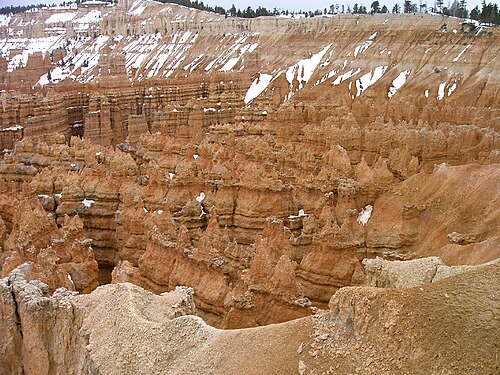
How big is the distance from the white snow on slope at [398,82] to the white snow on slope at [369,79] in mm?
2286

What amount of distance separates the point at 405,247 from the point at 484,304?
10882mm

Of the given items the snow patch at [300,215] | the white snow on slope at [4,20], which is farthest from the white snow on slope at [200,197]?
the white snow on slope at [4,20]

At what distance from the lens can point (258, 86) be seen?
61500 mm

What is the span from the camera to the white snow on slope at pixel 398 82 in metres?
51.0

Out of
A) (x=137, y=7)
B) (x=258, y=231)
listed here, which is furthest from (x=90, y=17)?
(x=258, y=231)

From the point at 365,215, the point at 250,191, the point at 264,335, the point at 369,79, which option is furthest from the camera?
the point at 369,79

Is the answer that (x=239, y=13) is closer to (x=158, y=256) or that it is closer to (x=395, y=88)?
(x=395, y=88)

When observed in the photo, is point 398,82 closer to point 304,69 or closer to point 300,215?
point 304,69

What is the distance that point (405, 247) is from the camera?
1719 cm

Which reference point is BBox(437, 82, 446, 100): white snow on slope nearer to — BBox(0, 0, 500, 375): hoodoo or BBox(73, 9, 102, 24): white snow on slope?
BBox(0, 0, 500, 375): hoodoo

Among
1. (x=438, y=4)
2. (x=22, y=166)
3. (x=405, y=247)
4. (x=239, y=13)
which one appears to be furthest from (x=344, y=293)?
(x=239, y=13)

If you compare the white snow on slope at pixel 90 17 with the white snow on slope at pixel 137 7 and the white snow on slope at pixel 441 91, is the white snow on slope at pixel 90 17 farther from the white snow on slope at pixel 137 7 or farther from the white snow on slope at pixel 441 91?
the white snow on slope at pixel 441 91

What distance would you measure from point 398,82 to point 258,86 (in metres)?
15.9

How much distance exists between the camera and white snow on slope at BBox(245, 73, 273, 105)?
58.1m
